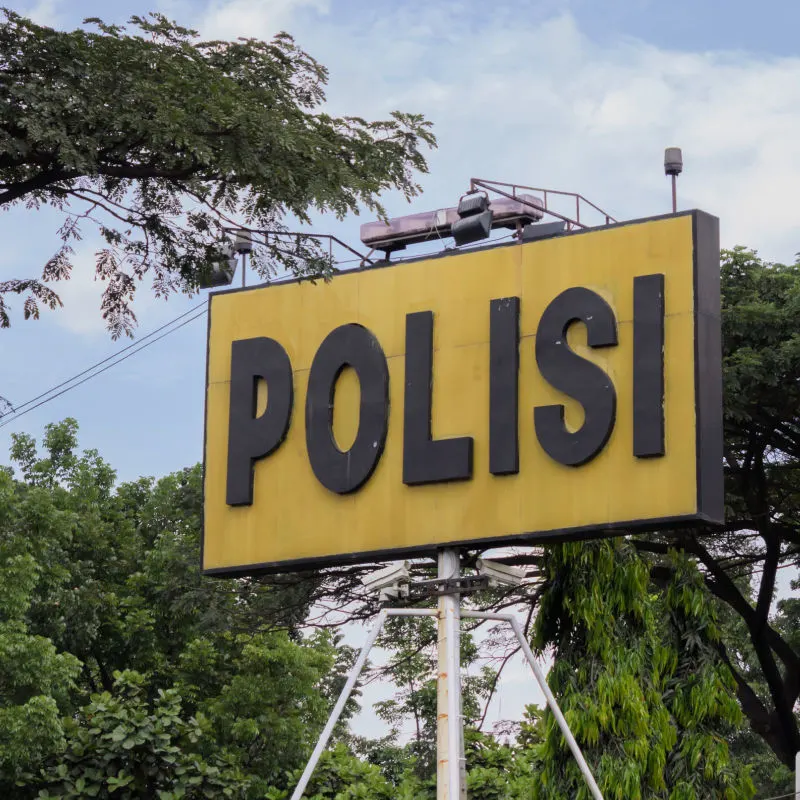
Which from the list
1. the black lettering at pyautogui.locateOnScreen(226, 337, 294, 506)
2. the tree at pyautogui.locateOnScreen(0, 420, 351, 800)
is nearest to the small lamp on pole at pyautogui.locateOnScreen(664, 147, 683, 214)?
the black lettering at pyautogui.locateOnScreen(226, 337, 294, 506)

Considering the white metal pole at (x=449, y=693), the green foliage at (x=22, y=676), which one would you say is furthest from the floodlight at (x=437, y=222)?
the green foliage at (x=22, y=676)

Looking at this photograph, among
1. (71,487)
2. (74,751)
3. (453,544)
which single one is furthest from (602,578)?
(71,487)

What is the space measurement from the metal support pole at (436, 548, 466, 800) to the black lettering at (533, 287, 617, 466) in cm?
149

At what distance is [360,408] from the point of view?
16.2m

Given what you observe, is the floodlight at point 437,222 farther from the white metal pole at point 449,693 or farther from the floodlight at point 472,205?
the white metal pole at point 449,693

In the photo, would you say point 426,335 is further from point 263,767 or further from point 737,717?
point 263,767

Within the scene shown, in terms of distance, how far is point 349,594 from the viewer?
23.0 meters

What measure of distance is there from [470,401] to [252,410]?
255cm

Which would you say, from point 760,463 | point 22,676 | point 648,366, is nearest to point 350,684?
point 648,366

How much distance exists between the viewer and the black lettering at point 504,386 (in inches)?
598

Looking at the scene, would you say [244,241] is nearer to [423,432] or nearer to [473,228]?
[423,432]

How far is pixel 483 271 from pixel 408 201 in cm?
230

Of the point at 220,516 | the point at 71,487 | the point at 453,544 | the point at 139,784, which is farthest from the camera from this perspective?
the point at 71,487

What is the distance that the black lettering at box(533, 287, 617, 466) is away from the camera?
14820 millimetres
